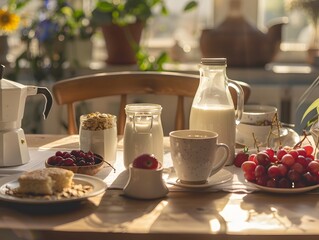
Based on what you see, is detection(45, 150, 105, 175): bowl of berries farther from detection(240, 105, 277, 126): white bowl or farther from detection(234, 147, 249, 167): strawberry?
detection(240, 105, 277, 126): white bowl

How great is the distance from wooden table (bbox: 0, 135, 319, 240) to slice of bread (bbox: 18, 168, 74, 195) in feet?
0.09

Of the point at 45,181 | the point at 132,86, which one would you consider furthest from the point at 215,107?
the point at 132,86

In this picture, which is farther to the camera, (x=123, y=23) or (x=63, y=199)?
(x=123, y=23)

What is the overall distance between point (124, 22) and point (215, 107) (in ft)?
4.76

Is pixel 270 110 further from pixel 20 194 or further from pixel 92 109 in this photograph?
pixel 92 109

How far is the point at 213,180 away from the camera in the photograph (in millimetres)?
1119

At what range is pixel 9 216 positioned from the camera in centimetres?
95

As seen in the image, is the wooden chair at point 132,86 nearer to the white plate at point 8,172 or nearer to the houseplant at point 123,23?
the white plate at point 8,172

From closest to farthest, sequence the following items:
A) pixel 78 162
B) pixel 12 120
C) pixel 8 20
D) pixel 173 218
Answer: pixel 173 218
pixel 78 162
pixel 12 120
pixel 8 20

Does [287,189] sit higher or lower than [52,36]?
lower

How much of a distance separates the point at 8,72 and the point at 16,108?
1539mm

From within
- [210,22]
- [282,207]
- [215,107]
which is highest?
[210,22]

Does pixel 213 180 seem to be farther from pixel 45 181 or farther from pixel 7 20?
pixel 7 20

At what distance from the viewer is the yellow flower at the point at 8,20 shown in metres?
2.50
